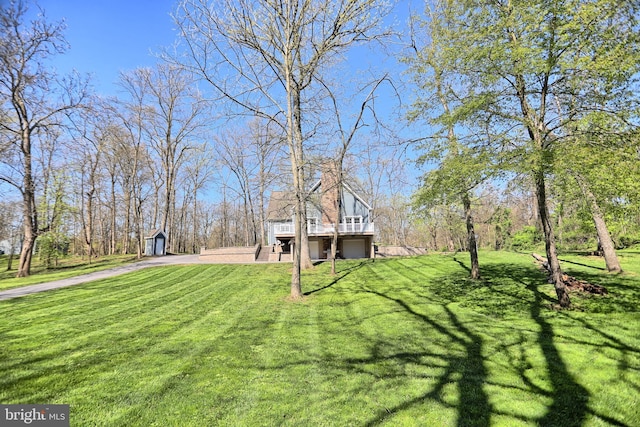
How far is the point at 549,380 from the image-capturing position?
374 centimetres

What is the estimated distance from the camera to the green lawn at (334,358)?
3.05 meters

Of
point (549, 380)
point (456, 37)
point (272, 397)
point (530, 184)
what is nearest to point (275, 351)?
point (272, 397)

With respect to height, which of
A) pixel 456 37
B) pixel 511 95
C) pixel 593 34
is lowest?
→ pixel 511 95

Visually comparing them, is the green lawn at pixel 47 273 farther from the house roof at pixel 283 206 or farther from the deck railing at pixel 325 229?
the deck railing at pixel 325 229

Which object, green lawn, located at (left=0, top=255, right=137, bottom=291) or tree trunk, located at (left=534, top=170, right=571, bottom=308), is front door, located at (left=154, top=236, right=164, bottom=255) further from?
tree trunk, located at (left=534, top=170, right=571, bottom=308)

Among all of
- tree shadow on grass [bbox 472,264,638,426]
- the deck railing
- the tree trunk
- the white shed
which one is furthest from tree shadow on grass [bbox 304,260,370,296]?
the white shed

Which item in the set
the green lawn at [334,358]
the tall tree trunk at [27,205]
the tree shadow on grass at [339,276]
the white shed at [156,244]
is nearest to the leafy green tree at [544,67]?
the green lawn at [334,358]

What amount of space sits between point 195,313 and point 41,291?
6.36 meters

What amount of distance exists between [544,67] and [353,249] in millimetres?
19849

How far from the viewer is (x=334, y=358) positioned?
4484 mm

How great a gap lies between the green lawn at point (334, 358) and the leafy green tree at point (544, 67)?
6.57 ft

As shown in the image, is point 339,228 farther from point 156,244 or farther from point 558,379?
point 558,379

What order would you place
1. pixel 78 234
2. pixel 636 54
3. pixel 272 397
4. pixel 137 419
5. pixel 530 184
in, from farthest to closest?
pixel 78 234
pixel 530 184
pixel 636 54
pixel 272 397
pixel 137 419

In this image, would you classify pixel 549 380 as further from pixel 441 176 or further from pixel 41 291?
pixel 41 291
